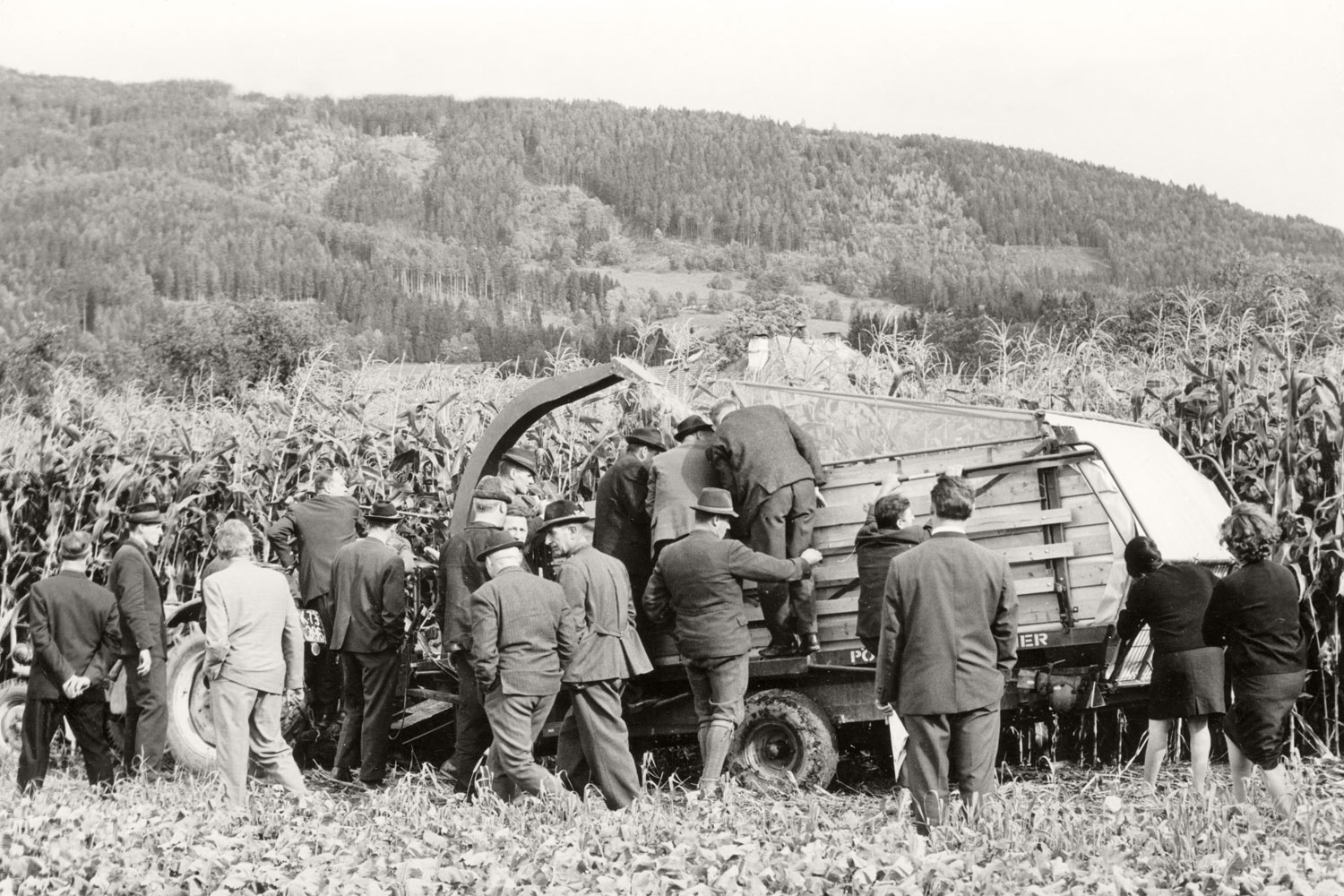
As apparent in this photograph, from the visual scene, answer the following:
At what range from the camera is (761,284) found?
94.3 meters

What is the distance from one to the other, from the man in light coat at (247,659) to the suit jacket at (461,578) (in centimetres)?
89

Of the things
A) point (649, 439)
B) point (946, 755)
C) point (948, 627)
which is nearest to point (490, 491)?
point (649, 439)

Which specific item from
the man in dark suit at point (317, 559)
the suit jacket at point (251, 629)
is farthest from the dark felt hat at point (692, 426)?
the suit jacket at point (251, 629)

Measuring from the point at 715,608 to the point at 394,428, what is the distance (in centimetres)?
454

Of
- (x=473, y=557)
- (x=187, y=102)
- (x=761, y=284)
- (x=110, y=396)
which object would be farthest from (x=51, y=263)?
(x=473, y=557)

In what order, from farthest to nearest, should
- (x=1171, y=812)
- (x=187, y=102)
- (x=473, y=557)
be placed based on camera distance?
(x=187, y=102) → (x=473, y=557) → (x=1171, y=812)

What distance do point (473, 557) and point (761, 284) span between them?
87.4m

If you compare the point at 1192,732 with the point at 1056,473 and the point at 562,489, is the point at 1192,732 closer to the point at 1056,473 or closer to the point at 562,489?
the point at 1056,473

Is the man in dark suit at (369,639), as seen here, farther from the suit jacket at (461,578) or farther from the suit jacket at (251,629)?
the suit jacket at (251,629)

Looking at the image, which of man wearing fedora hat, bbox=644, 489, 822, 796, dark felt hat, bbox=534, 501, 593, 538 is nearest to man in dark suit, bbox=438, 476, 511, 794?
dark felt hat, bbox=534, 501, 593, 538

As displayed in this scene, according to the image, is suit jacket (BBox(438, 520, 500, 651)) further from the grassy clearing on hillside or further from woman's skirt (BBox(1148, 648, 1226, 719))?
woman's skirt (BBox(1148, 648, 1226, 719))

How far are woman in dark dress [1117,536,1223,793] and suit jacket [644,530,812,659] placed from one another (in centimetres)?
182

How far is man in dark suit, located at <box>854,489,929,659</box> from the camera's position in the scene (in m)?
7.26

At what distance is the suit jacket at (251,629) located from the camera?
7535mm
